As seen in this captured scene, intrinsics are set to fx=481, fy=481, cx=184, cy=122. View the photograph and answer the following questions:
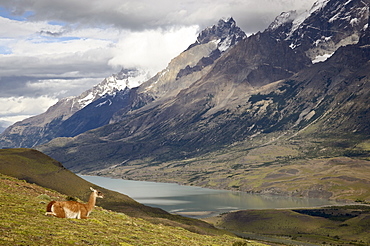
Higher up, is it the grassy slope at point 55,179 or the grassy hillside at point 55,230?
the grassy slope at point 55,179

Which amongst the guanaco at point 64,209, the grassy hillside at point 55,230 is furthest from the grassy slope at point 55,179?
the guanaco at point 64,209

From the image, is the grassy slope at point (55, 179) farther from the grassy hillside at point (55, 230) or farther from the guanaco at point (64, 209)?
the guanaco at point (64, 209)

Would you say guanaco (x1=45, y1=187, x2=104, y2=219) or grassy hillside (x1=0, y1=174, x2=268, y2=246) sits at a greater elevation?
guanaco (x1=45, y1=187, x2=104, y2=219)

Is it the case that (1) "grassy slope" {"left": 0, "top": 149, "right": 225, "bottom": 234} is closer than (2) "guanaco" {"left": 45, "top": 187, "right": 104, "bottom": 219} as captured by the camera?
No

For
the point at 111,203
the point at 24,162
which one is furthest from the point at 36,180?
the point at 111,203

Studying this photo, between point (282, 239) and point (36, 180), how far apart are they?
103706mm

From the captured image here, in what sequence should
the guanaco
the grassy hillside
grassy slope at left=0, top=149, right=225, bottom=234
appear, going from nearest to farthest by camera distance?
1. the grassy hillside
2. the guanaco
3. grassy slope at left=0, top=149, right=225, bottom=234

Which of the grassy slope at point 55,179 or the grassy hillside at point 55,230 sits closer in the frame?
the grassy hillside at point 55,230

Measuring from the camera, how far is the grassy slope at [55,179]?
151 metres

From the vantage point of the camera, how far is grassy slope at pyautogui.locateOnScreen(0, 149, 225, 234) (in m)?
151

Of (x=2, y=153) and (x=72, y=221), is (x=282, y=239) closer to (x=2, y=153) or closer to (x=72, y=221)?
(x=2, y=153)

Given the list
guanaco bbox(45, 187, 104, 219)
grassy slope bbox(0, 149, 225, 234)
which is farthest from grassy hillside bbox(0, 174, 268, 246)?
grassy slope bbox(0, 149, 225, 234)

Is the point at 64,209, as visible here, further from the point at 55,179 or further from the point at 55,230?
the point at 55,179

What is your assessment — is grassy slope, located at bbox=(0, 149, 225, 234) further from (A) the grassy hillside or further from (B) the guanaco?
(B) the guanaco
